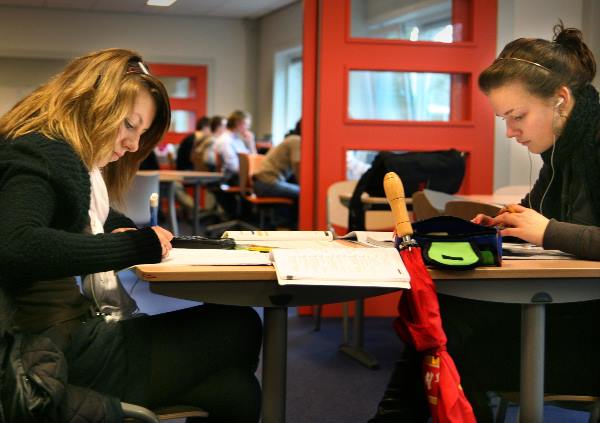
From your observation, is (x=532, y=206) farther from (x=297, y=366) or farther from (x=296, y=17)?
(x=296, y=17)

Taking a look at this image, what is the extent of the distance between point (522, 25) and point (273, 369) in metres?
3.40

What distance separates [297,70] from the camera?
10930 millimetres

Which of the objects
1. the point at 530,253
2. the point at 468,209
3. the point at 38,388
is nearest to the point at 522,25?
the point at 468,209

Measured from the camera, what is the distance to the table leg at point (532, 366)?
1.50m

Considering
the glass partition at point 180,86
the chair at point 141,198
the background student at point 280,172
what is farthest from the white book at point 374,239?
the glass partition at point 180,86

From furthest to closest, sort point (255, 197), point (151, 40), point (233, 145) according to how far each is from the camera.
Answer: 1. point (151, 40)
2. point (233, 145)
3. point (255, 197)

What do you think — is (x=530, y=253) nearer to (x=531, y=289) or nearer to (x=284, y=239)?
(x=531, y=289)

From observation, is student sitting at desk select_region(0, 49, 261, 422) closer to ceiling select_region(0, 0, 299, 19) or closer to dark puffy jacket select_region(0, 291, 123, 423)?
dark puffy jacket select_region(0, 291, 123, 423)

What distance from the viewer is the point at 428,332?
1.41 m

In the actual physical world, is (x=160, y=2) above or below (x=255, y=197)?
above

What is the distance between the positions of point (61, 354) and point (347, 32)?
10.1 feet

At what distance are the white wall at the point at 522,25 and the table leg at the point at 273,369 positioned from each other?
10.2ft

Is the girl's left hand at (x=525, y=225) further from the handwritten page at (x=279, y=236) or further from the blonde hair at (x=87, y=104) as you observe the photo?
the blonde hair at (x=87, y=104)

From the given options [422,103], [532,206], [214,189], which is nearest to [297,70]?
[214,189]
